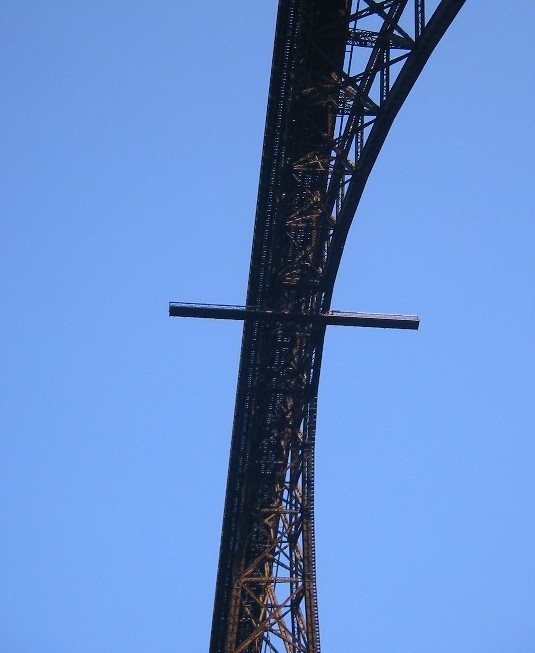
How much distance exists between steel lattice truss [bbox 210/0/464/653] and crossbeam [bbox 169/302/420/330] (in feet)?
1.66

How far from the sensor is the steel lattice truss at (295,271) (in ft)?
80.1

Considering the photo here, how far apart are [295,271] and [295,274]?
0.71 feet

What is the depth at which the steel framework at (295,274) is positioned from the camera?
24.4 meters

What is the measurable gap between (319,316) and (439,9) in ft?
31.9

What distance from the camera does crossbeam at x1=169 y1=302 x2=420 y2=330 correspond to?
2711 cm

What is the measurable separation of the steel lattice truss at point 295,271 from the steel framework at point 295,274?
1.4 inches

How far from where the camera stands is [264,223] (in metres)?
28.2

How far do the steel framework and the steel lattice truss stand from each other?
35 mm

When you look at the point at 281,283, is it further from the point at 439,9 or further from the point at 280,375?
the point at 439,9

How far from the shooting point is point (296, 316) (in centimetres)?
2894

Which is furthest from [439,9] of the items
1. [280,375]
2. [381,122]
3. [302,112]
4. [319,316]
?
[280,375]

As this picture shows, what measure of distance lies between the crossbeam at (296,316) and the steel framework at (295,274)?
0.13 m

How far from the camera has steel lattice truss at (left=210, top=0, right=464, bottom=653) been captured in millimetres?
24406

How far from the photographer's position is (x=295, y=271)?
29.3 metres
